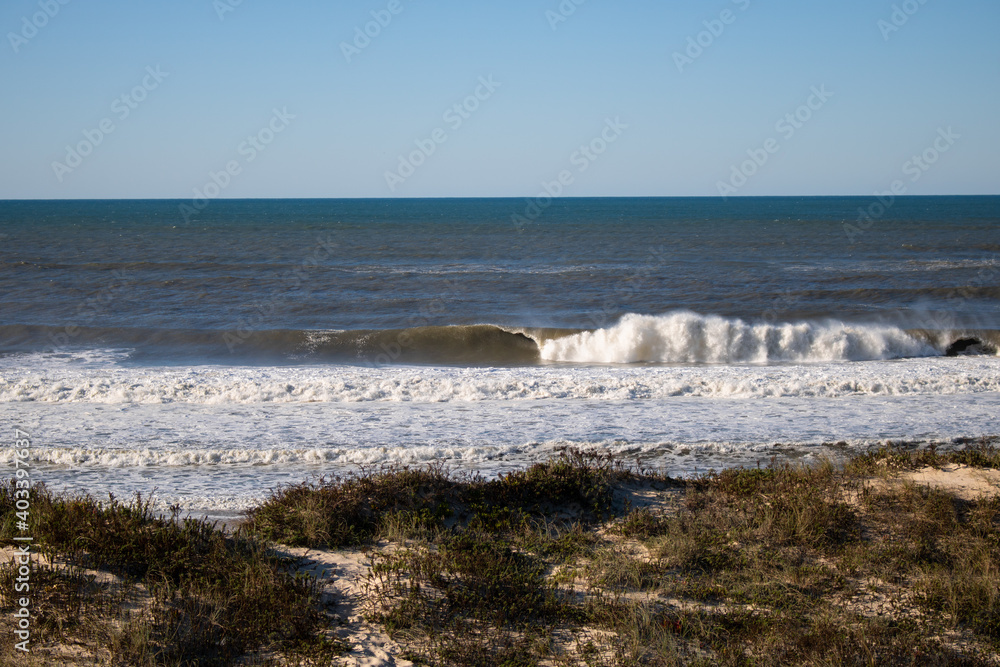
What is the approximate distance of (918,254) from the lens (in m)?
39.0

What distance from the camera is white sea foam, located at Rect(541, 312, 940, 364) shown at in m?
18.2

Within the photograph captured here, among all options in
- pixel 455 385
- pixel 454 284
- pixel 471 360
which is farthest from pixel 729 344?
pixel 454 284

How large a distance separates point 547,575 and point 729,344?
14244mm

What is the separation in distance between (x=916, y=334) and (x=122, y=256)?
38727 millimetres

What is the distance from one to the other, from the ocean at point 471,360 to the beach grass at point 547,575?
1.69 meters

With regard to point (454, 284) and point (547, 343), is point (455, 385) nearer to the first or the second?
point (547, 343)

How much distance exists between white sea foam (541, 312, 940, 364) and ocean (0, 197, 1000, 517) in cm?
7

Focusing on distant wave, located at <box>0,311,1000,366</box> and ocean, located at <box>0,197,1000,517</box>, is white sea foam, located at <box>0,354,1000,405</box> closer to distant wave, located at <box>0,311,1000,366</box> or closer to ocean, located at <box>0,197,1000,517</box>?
ocean, located at <box>0,197,1000,517</box>

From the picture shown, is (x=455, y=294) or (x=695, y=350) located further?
(x=455, y=294)

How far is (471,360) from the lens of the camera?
59.4 ft

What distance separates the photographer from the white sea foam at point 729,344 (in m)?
18.2

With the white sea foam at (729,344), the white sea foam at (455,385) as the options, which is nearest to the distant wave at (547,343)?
the white sea foam at (729,344)

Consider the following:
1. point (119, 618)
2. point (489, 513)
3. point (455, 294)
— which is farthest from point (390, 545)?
point (455, 294)

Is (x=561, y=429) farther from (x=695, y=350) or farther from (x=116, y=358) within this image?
(x=116, y=358)
